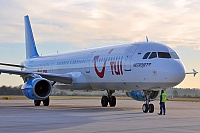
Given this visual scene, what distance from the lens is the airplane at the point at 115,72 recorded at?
73.3ft

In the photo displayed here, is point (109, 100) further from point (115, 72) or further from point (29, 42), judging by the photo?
point (29, 42)

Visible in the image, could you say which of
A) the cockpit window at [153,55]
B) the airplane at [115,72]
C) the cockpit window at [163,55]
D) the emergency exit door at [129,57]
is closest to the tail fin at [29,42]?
the airplane at [115,72]

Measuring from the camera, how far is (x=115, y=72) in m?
25.1

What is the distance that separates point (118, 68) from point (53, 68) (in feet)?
28.2

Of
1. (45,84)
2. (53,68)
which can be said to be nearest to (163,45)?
(45,84)

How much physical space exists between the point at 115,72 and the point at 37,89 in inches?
→ 188

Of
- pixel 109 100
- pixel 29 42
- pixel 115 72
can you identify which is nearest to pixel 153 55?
pixel 115 72

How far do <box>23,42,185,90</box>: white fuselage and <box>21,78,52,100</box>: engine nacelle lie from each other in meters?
2.95

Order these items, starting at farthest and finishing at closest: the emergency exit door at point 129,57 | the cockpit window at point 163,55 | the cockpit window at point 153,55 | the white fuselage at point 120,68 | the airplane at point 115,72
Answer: the emergency exit door at point 129,57 → the cockpit window at point 153,55 → the cockpit window at point 163,55 → the airplane at point 115,72 → the white fuselage at point 120,68

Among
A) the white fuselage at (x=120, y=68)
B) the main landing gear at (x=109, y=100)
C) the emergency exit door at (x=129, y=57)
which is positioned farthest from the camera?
the main landing gear at (x=109, y=100)

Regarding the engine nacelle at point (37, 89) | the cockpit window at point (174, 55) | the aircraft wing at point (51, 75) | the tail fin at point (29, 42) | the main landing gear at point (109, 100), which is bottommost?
the main landing gear at point (109, 100)

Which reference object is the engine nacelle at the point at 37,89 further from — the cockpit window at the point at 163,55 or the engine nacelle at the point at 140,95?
the cockpit window at the point at 163,55

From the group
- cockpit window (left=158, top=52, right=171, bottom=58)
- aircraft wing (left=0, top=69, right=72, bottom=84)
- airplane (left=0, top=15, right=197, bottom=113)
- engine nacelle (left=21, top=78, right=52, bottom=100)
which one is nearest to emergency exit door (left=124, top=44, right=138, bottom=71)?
airplane (left=0, top=15, right=197, bottom=113)

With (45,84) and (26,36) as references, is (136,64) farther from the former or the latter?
(26,36)
